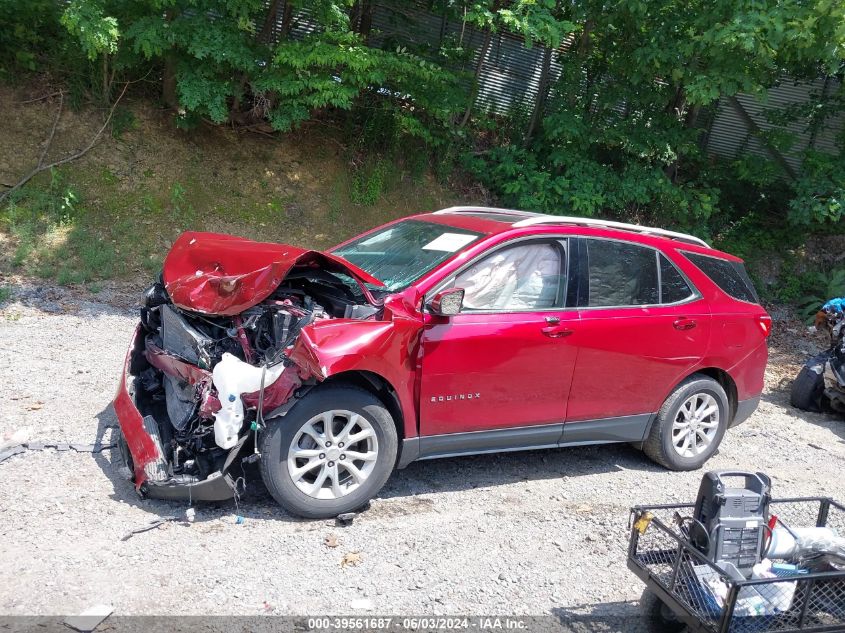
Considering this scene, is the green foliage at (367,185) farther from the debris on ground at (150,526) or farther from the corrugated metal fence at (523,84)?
the debris on ground at (150,526)

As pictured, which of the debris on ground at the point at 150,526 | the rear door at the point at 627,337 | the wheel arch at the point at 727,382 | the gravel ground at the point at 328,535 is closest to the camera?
the gravel ground at the point at 328,535

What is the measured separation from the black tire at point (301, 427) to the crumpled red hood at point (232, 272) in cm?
70

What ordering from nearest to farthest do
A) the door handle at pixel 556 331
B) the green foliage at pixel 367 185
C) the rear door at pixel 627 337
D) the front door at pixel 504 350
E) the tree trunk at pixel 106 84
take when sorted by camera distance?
the front door at pixel 504 350, the door handle at pixel 556 331, the rear door at pixel 627 337, the tree trunk at pixel 106 84, the green foliage at pixel 367 185

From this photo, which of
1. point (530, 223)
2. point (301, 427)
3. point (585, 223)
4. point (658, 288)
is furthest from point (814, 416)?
point (301, 427)

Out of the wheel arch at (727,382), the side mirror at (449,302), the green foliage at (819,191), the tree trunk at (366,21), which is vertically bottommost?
the wheel arch at (727,382)

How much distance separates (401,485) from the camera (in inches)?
198

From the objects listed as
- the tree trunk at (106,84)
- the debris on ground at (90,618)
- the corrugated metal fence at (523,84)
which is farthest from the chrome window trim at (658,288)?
the tree trunk at (106,84)

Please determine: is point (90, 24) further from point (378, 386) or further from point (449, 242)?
point (378, 386)

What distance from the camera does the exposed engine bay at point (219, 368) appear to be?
163 inches

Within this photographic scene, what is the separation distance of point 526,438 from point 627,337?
40.8 inches

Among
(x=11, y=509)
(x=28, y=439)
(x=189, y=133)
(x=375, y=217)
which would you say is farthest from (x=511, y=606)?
(x=189, y=133)

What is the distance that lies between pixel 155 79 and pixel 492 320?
8.23 m

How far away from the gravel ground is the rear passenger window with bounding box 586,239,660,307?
53.8 inches

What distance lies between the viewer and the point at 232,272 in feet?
15.3
